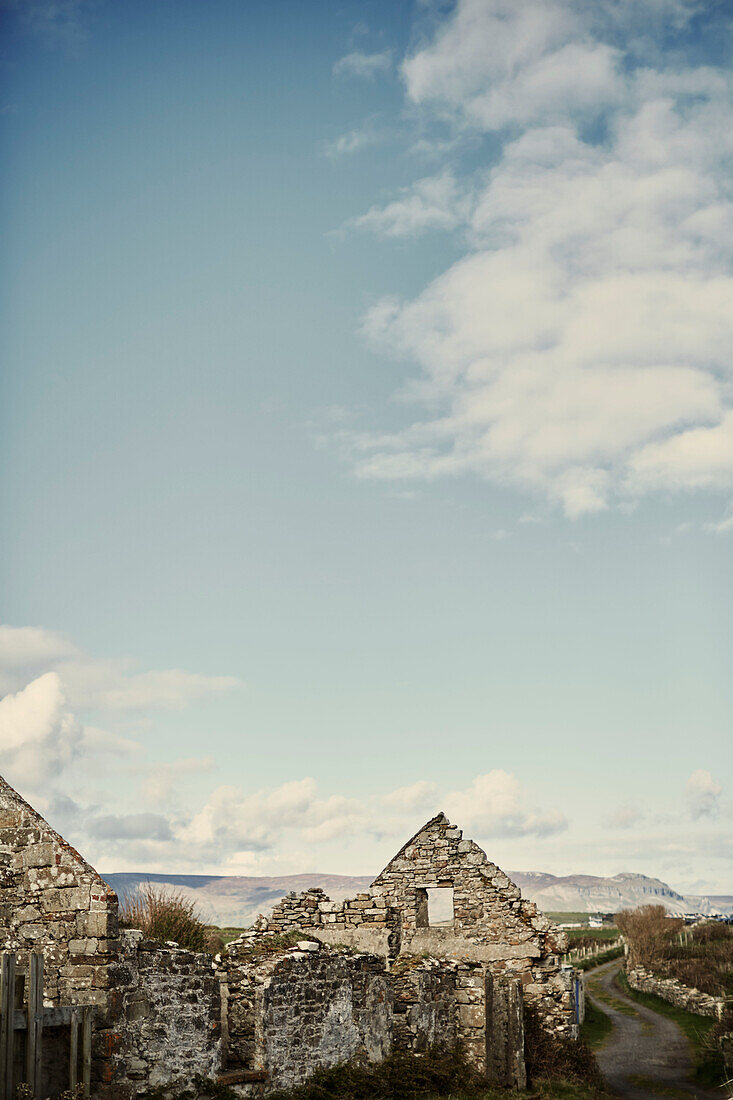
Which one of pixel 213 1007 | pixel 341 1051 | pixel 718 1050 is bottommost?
pixel 718 1050

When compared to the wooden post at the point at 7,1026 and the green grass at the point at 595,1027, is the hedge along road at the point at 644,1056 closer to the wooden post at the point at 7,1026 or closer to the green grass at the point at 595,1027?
the green grass at the point at 595,1027

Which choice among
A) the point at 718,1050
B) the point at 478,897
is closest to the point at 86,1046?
the point at 478,897

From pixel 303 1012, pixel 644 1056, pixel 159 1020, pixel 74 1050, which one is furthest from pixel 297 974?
pixel 644 1056

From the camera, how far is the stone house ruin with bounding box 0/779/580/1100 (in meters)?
12.0

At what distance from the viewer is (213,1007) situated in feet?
42.8

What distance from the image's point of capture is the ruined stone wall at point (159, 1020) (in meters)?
11.8

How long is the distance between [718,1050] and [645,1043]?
20.1ft

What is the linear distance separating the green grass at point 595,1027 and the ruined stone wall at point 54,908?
65.5 feet

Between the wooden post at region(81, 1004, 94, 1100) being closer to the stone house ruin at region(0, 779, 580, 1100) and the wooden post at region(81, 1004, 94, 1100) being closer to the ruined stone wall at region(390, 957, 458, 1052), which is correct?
the stone house ruin at region(0, 779, 580, 1100)

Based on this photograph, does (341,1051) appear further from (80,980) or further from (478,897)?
(478,897)

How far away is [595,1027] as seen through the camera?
3133 cm

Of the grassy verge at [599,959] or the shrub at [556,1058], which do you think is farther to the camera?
the grassy verge at [599,959]

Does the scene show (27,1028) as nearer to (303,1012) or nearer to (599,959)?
(303,1012)

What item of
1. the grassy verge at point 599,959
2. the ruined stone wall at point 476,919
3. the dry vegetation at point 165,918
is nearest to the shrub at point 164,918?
the dry vegetation at point 165,918
